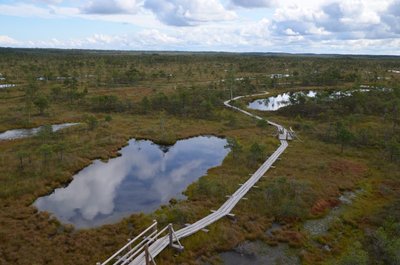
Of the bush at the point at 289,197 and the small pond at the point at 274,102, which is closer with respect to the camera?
the bush at the point at 289,197

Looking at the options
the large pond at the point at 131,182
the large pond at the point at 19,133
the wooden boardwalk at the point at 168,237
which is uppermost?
the wooden boardwalk at the point at 168,237

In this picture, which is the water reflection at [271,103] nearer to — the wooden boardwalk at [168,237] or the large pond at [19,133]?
the large pond at [19,133]

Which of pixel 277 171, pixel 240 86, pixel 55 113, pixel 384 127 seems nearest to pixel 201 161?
pixel 277 171

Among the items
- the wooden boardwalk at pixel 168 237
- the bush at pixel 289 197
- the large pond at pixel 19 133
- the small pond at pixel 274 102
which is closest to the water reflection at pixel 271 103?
the small pond at pixel 274 102

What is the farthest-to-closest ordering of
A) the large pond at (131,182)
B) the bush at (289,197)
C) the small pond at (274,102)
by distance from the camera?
the small pond at (274,102) → the large pond at (131,182) → the bush at (289,197)

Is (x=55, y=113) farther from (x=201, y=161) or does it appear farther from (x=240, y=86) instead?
(x=240, y=86)

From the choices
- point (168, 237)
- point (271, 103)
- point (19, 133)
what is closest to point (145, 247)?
point (168, 237)

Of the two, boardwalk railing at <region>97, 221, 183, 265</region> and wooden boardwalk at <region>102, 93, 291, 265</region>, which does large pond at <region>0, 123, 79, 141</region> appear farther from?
boardwalk railing at <region>97, 221, 183, 265</region>

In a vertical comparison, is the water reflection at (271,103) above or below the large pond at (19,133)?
above
